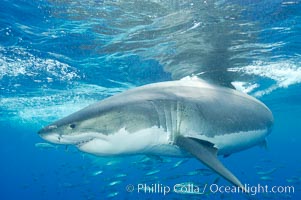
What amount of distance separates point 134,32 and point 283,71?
34.3ft

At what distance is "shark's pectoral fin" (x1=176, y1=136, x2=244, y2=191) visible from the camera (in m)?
3.22

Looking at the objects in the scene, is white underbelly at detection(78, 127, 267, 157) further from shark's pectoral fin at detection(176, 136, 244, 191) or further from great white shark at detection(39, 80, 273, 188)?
shark's pectoral fin at detection(176, 136, 244, 191)

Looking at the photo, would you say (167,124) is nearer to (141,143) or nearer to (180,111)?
(180,111)

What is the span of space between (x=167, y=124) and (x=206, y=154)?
792 millimetres

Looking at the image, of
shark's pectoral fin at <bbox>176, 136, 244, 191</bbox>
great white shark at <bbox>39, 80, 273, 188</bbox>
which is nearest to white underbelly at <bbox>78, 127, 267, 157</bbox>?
great white shark at <bbox>39, 80, 273, 188</bbox>

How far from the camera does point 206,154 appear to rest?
3.64 meters

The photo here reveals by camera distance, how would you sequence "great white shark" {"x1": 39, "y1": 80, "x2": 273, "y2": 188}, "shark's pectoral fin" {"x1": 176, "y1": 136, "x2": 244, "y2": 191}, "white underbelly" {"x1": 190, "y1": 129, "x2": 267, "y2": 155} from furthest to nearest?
"white underbelly" {"x1": 190, "y1": 129, "x2": 267, "y2": 155}, "great white shark" {"x1": 39, "y1": 80, "x2": 273, "y2": 188}, "shark's pectoral fin" {"x1": 176, "y1": 136, "x2": 244, "y2": 191}

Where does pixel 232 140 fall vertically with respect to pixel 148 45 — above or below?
below

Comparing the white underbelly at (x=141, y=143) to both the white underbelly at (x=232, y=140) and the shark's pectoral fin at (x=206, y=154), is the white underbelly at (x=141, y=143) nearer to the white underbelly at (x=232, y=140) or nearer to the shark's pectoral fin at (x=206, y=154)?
Answer: the white underbelly at (x=232, y=140)

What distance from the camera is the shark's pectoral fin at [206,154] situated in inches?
127

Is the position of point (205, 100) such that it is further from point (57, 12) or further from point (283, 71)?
point (283, 71)

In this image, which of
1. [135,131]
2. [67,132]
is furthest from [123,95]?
[67,132]

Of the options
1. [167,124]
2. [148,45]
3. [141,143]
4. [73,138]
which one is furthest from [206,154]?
[148,45]

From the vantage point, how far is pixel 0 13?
27.3ft
